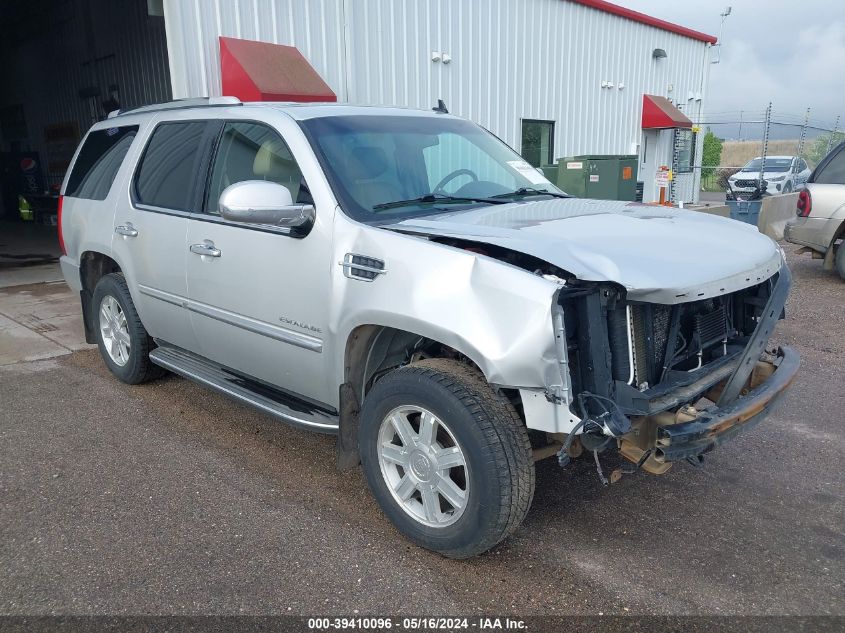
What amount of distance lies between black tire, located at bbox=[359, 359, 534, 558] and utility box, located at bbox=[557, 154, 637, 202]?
9338mm

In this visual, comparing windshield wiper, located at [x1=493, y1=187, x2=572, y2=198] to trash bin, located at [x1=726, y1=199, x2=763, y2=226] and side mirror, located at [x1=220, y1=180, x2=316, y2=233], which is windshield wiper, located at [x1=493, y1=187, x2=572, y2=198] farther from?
trash bin, located at [x1=726, y1=199, x2=763, y2=226]

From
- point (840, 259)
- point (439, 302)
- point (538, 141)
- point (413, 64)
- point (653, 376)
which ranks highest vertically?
point (413, 64)

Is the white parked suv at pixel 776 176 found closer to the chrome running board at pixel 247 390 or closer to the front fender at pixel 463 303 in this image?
the chrome running board at pixel 247 390

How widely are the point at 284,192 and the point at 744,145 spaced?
54.2 metres

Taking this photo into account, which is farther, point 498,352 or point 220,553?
point 220,553

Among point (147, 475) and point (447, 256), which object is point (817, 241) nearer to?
point (447, 256)

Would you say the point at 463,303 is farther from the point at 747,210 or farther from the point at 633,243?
the point at 747,210

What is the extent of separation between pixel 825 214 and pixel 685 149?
1077 centimetres

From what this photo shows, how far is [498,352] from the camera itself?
8.42 feet

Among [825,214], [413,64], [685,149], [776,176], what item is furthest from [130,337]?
[776,176]

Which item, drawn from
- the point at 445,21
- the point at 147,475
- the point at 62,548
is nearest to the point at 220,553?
the point at 62,548

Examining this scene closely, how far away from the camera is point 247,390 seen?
3.87 meters

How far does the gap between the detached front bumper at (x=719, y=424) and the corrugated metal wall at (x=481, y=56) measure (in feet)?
23.5

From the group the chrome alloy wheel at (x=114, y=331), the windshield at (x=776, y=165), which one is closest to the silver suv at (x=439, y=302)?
the chrome alloy wheel at (x=114, y=331)
